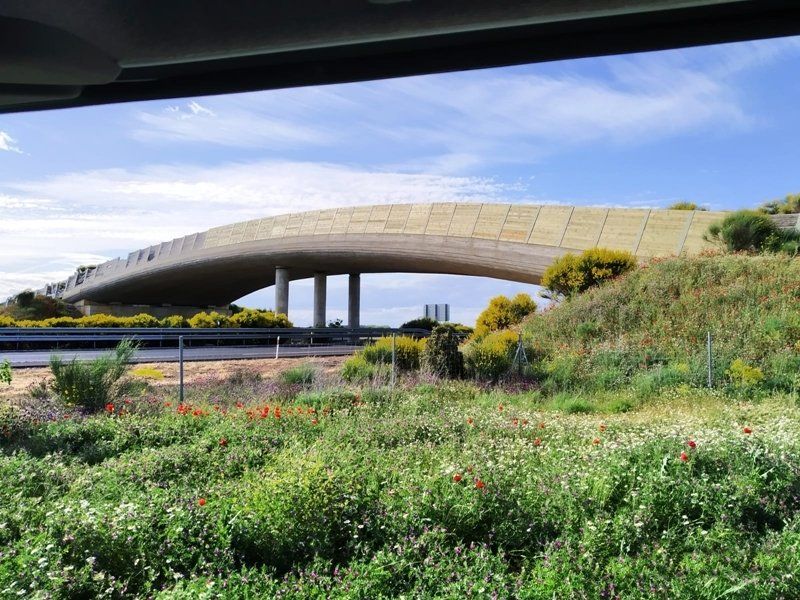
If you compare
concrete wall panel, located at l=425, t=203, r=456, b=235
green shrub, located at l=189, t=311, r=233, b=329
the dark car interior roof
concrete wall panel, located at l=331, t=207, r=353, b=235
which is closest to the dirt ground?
the dark car interior roof

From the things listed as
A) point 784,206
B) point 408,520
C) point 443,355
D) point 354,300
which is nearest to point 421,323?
point 354,300

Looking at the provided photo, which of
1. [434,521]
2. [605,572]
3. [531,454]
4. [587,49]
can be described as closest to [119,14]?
Answer: [587,49]

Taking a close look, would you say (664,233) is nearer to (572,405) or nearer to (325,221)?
(572,405)

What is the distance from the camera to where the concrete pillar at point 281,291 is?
121 ft

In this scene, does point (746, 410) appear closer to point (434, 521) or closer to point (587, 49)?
point (434, 521)

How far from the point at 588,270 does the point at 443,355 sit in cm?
925

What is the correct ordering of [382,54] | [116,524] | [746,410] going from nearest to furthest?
[382,54] < [116,524] < [746,410]

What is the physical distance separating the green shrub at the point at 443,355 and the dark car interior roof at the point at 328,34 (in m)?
10.2

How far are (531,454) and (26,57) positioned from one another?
4775mm

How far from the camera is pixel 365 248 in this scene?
3044 centimetres

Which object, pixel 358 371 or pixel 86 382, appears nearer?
pixel 86 382

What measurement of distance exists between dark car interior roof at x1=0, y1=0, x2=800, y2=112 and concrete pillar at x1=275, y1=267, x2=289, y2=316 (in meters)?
34.2

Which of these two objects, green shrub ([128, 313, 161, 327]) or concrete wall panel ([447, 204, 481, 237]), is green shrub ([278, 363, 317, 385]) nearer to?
concrete wall panel ([447, 204, 481, 237])

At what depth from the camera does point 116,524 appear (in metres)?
3.52
